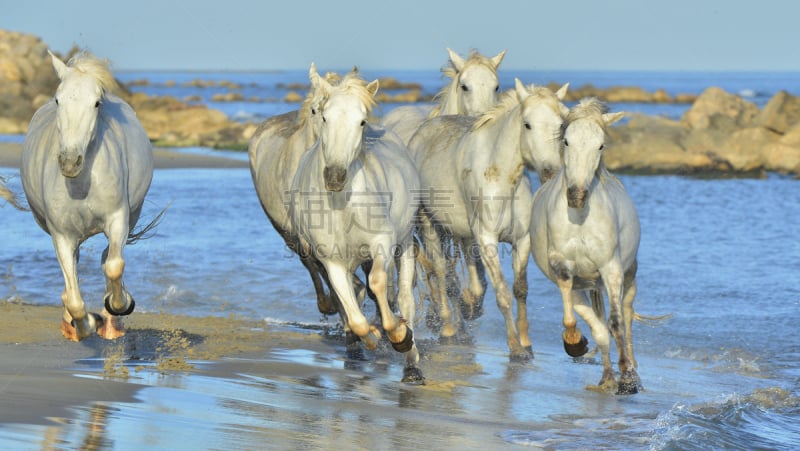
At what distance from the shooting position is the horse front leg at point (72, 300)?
7516 mm

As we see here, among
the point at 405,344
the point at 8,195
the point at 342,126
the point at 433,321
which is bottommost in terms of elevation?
the point at 433,321

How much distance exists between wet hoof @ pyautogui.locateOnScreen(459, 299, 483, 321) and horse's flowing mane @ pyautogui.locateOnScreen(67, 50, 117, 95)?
3.97 meters

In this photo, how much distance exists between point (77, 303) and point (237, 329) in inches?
86.4

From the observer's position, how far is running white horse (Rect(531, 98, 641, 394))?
24.1 ft

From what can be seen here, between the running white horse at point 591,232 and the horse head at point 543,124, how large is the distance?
50 centimetres

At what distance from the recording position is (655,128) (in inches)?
1214

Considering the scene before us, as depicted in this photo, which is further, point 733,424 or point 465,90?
point 465,90

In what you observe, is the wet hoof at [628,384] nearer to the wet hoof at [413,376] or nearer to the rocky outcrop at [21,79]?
the wet hoof at [413,376]

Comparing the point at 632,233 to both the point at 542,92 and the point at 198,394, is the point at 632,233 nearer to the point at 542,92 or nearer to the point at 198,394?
the point at 542,92

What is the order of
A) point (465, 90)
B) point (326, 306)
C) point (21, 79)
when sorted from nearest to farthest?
point (326, 306) < point (465, 90) < point (21, 79)

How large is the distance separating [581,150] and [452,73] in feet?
12.6

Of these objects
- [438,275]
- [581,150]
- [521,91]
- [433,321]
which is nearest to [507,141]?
[521,91]

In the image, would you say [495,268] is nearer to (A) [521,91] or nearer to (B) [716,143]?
(A) [521,91]

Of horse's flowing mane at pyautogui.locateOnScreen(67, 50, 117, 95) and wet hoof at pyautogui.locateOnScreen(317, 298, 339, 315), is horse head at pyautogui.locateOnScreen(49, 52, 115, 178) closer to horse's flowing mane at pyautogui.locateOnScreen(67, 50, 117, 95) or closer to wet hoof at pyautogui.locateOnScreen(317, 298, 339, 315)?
horse's flowing mane at pyautogui.locateOnScreen(67, 50, 117, 95)
